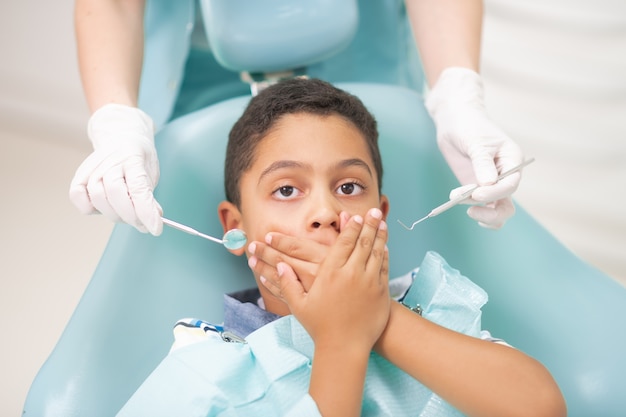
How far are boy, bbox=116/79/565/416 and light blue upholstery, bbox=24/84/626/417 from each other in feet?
0.49

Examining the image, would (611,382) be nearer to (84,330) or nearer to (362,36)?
(84,330)

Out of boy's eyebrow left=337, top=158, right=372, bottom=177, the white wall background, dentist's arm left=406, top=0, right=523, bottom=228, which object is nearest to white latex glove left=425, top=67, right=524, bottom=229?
dentist's arm left=406, top=0, right=523, bottom=228

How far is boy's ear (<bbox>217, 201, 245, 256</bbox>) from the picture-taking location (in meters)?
1.14

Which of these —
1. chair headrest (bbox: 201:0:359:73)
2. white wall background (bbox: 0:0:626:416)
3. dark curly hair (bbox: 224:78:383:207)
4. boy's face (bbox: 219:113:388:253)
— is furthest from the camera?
white wall background (bbox: 0:0:626:416)

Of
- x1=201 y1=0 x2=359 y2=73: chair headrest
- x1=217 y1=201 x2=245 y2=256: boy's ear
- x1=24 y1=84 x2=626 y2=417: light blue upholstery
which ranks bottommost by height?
x1=24 y1=84 x2=626 y2=417: light blue upholstery

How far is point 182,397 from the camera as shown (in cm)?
90

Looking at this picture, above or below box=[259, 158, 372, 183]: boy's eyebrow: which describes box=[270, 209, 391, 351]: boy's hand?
below

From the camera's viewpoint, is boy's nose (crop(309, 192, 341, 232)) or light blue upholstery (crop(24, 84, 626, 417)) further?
light blue upholstery (crop(24, 84, 626, 417))

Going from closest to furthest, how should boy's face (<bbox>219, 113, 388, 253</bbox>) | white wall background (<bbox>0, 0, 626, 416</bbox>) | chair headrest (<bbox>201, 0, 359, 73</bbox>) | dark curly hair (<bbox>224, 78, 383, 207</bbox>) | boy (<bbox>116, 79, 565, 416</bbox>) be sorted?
boy (<bbox>116, 79, 565, 416</bbox>)
boy's face (<bbox>219, 113, 388, 253</bbox>)
dark curly hair (<bbox>224, 78, 383, 207</bbox>)
chair headrest (<bbox>201, 0, 359, 73</bbox>)
white wall background (<bbox>0, 0, 626, 416</bbox>)

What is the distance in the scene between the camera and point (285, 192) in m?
1.04

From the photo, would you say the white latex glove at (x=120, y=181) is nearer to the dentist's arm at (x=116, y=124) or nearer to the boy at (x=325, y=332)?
the dentist's arm at (x=116, y=124)

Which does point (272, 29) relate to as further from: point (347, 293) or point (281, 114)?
point (347, 293)

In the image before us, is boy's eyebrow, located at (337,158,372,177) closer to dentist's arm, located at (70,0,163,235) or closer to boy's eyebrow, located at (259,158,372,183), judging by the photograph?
boy's eyebrow, located at (259,158,372,183)

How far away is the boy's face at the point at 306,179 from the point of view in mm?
995
